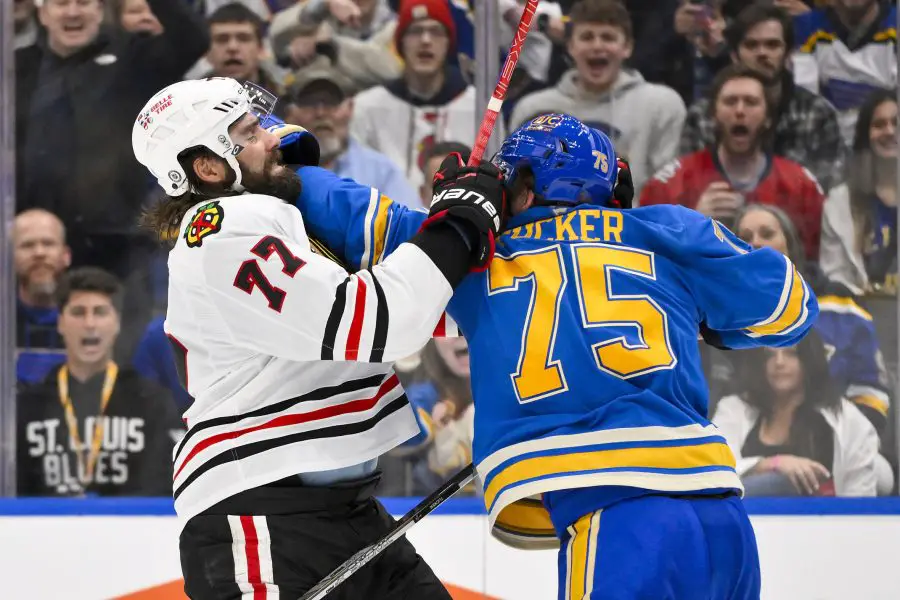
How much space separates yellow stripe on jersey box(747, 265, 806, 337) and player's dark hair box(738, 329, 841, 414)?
2.08 meters

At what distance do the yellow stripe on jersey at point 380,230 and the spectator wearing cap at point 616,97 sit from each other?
2.03m

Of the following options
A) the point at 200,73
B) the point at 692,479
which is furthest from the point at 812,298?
the point at 200,73

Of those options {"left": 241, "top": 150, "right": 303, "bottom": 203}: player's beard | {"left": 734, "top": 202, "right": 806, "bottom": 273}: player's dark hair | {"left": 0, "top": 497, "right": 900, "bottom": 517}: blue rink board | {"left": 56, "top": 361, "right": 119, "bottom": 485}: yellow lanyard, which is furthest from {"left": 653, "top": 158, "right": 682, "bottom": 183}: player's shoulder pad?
{"left": 241, "top": 150, "right": 303, "bottom": 203}: player's beard

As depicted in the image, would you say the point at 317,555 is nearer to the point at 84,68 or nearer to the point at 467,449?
the point at 467,449

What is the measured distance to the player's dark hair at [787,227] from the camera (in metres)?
3.96

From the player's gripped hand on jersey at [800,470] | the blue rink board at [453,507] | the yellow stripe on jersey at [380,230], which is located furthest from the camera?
the player's gripped hand on jersey at [800,470]

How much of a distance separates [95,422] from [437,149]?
4.91ft

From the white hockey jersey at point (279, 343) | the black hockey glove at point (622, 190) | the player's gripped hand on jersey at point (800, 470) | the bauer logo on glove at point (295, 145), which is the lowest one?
the player's gripped hand on jersey at point (800, 470)

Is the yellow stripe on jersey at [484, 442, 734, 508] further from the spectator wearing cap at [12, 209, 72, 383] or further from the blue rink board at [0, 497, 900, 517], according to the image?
the spectator wearing cap at [12, 209, 72, 383]

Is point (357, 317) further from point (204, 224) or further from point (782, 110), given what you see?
point (782, 110)

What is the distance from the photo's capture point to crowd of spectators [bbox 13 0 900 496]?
156 inches

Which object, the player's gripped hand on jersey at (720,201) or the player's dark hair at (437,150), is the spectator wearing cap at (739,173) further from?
the player's dark hair at (437,150)

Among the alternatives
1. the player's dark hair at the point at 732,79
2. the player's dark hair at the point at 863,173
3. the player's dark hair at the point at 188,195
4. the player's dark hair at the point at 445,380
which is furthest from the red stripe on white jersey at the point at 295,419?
the player's dark hair at the point at 863,173

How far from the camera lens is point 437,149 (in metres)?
4.02
